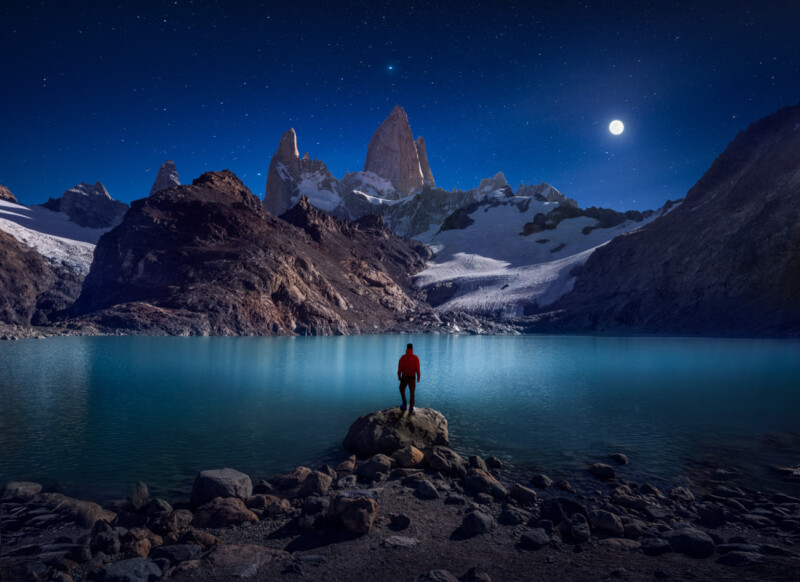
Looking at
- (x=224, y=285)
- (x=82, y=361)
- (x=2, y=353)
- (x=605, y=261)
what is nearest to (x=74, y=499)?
(x=82, y=361)

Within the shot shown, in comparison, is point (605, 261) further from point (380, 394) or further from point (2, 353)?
point (2, 353)

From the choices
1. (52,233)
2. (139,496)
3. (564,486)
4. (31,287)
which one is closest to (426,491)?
(564,486)

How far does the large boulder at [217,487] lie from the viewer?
31.9 feet

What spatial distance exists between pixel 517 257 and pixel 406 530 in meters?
166

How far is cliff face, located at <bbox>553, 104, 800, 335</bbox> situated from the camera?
74562mm

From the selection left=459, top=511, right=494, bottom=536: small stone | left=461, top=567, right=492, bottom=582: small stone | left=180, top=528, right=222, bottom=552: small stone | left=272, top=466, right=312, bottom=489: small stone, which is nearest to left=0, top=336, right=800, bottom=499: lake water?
left=272, top=466, right=312, bottom=489: small stone

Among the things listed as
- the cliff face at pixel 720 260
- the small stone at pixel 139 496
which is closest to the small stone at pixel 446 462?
the small stone at pixel 139 496

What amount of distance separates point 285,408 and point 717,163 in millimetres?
129618

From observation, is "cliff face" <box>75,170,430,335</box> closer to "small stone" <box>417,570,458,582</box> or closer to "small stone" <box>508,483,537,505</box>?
"small stone" <box>508,483,537,505</box>

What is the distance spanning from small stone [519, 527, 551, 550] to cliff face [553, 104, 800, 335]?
81621mm

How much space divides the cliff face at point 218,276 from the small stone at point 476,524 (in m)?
70.9

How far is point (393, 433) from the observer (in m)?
13.4

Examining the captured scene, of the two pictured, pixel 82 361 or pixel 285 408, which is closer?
pixel 285 408

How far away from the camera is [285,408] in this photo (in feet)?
64.2
